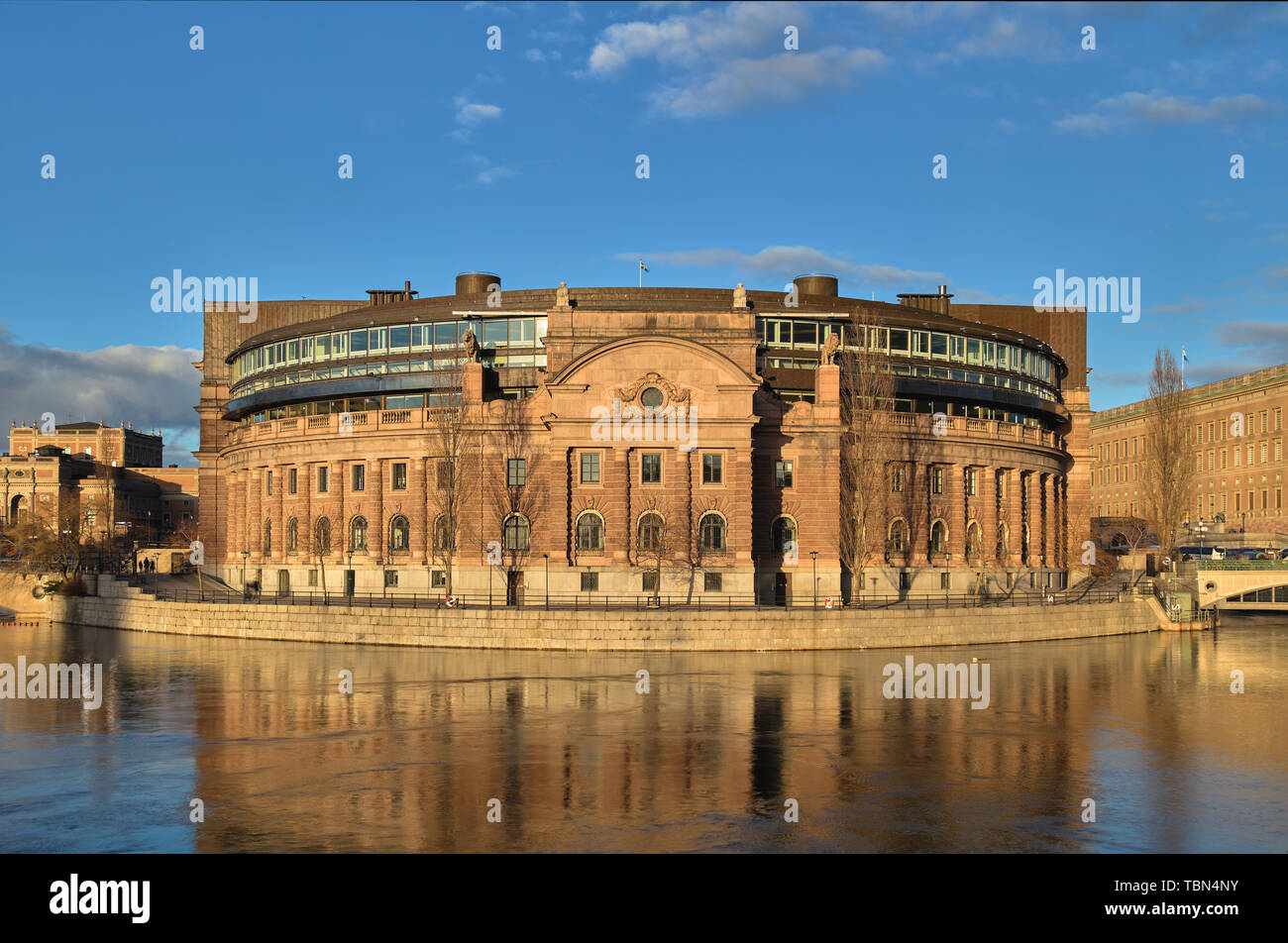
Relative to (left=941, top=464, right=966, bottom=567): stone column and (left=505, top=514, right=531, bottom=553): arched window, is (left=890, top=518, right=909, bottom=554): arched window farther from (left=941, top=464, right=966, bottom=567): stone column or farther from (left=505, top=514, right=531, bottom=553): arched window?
(left=505, top=514, right=531, bottom=553): arched window

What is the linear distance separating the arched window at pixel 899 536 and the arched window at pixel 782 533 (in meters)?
9.65

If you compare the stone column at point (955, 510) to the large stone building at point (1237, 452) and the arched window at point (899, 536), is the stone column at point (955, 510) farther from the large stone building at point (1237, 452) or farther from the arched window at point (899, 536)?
the large stone building at point (1237, 452)

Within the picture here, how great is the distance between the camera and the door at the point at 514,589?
72438mm

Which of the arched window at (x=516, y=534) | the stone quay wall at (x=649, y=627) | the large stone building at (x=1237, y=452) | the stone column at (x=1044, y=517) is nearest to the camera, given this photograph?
the stone quay wall at (x=649, y=627)

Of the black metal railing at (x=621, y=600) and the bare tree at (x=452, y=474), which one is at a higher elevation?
the bare tree at (x=452, y=474)

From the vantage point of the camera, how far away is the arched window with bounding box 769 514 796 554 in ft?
245

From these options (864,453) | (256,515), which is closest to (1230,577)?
(864,453)

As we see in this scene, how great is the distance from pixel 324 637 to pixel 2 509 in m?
136

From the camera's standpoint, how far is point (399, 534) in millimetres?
81312

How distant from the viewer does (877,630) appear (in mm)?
61406

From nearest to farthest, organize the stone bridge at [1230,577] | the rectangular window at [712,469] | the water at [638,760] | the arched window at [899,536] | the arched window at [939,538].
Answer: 1. the water at [638,760]
2. the rectangular window at [712,469]
3. the stone bridge at [1230,577]
4. the arched window at [899,536]
5. the arched window at [939,538]

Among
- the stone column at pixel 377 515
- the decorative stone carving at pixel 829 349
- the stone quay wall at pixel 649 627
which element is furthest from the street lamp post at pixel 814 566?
the stone column at pixel 377 515
